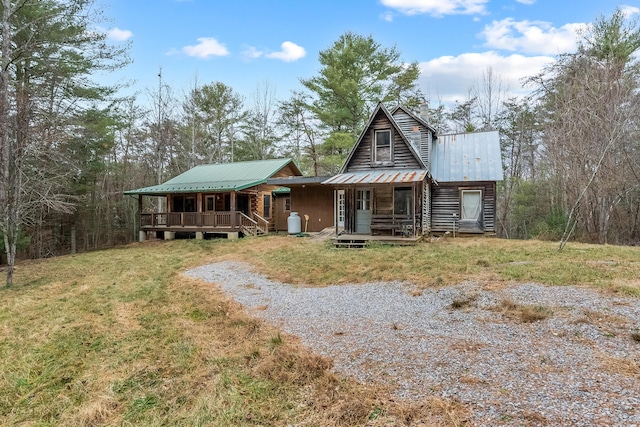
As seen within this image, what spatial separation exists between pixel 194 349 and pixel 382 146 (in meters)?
12.7

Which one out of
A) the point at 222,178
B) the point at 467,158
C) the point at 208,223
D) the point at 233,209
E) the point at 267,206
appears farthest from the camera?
the point at 267,206

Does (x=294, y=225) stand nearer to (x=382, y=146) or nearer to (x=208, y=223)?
(x=208, y=223)

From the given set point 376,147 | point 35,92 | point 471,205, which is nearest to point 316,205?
point 376,147

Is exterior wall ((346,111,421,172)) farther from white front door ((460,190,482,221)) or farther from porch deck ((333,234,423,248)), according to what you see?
white front door ((460,190,482,221))

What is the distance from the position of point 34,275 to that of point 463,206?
17812mm

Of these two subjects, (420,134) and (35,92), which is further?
(420,134)

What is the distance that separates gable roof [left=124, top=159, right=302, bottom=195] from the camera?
18750 mm

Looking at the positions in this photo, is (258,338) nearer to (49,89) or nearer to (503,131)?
(49,89)

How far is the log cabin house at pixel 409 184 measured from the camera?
44.9 ft

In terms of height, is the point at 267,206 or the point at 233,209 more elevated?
→ the point at 267,206

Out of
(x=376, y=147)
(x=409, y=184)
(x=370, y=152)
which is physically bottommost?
(x=409, y=184)

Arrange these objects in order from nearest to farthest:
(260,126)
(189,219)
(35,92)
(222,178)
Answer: (35,92) → (189,219) → (222,178) → (260,126)

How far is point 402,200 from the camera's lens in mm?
15305

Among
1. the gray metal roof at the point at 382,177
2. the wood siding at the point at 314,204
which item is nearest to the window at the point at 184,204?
the wood siding at the point at 314,204
